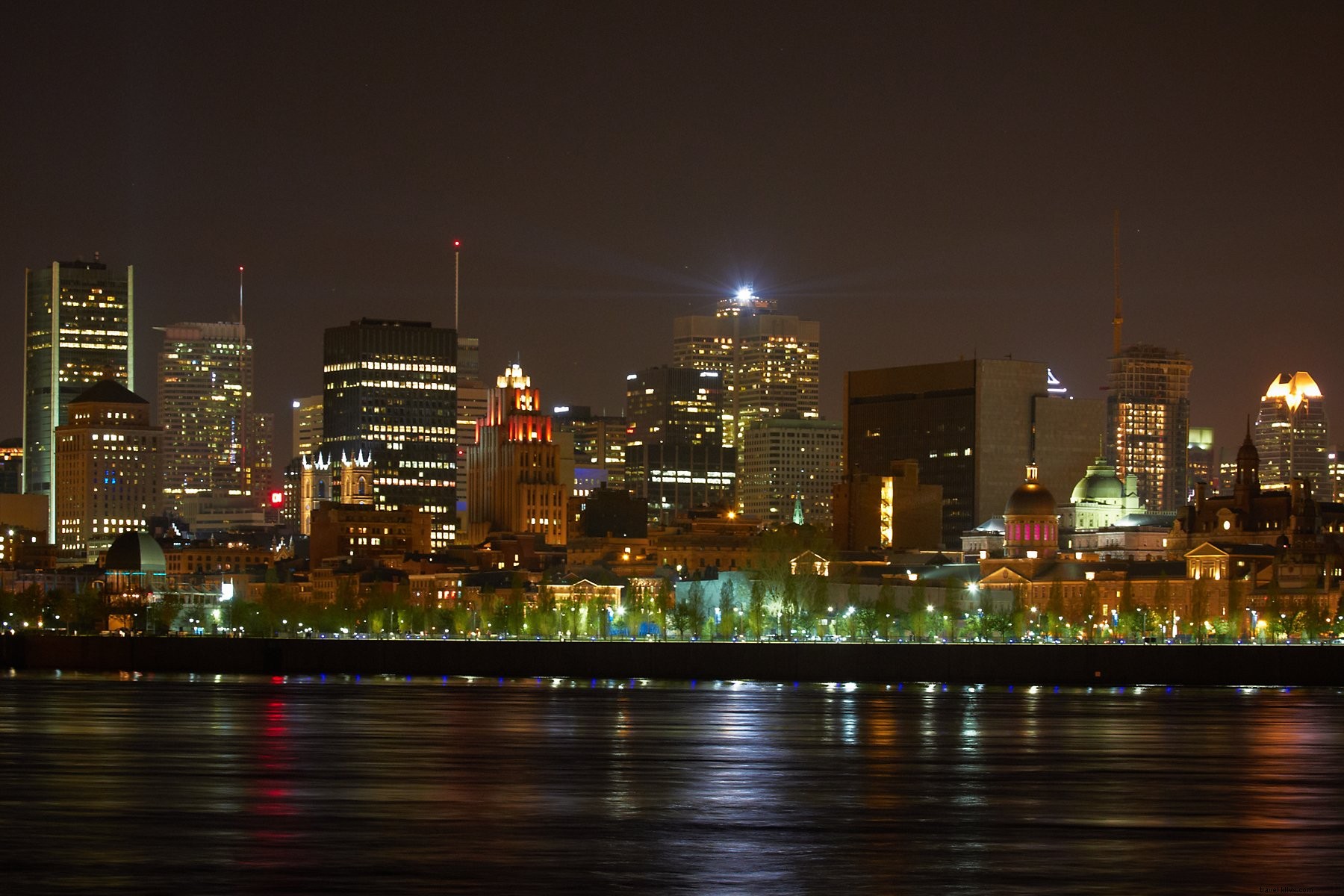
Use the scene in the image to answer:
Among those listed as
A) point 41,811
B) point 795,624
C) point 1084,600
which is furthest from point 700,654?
point 41,811

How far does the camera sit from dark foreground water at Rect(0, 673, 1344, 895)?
41938 mm

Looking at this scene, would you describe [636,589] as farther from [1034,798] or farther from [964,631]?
[1034,798]

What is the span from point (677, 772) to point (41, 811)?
1749cm

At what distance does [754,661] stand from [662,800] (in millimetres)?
A: 86478

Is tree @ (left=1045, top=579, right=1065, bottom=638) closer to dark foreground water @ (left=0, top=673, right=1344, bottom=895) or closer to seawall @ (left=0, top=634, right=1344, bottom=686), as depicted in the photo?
seawall @ (left=0, top=634, right=1344, bottom=686)

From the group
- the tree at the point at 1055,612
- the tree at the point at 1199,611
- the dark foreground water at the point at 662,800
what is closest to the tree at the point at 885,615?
the tree at the point at 1055,612

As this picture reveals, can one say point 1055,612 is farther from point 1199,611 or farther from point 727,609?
point 727,609

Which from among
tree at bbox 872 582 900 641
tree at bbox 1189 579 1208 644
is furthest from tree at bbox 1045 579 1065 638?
tree at bbox 872 582 900 641

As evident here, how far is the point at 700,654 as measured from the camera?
465 feet

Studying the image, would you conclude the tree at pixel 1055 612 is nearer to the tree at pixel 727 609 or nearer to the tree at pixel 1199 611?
the tree at pixel 1199 611

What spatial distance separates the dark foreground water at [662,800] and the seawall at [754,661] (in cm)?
4110

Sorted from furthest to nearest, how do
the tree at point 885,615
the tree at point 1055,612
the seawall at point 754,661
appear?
the tree at point 1055,612 → the tree at point 885,615 → the seawall at point 754,661

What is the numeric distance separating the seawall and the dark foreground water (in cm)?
4110

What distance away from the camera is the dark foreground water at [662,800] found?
4194 cm
